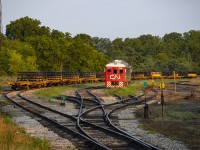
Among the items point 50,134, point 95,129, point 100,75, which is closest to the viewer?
point 50,134

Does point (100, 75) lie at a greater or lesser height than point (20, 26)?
lesser

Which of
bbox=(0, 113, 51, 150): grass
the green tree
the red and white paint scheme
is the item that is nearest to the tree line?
the green tree

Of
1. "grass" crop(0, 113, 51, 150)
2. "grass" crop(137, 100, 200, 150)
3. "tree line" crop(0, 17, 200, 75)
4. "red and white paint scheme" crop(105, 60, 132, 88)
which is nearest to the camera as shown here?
"grass" crop(0, 113, 51, 150)

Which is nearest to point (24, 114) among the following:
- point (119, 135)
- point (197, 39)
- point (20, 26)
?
point (119, 135)

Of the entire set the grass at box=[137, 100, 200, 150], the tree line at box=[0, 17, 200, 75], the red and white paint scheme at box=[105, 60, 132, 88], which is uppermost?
the tree line at box=[0, 17, 200, 75]

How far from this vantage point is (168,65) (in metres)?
121

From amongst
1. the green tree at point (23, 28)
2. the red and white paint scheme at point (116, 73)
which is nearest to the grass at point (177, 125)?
the red and white paint scheme at point (116, 73)

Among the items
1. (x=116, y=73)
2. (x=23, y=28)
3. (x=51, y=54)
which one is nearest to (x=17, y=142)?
(x=116, y=73)

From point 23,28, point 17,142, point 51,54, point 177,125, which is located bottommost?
point 177,125

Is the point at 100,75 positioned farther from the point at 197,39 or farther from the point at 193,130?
the point at 197,39

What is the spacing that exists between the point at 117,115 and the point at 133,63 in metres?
108

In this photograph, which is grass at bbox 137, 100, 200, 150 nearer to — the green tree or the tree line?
the tree line

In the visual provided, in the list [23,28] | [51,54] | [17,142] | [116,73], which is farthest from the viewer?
[23,28]

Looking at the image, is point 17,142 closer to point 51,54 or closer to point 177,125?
point 177,125
